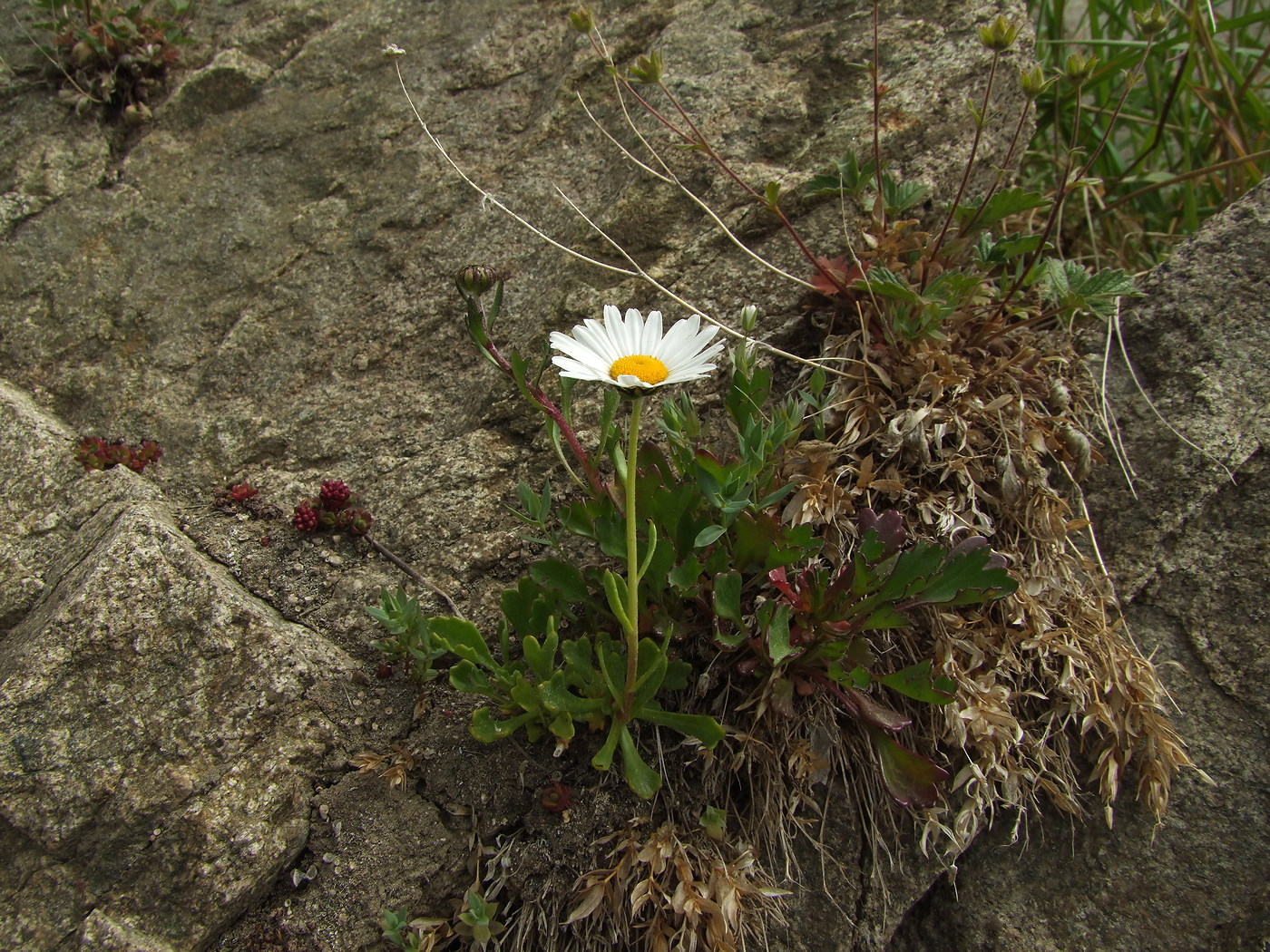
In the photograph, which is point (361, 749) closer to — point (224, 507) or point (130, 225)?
point (224, 507)

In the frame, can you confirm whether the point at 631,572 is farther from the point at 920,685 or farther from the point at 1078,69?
the point at 1078,69

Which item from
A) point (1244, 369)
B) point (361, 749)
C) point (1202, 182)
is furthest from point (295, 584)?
point (1202, 182)

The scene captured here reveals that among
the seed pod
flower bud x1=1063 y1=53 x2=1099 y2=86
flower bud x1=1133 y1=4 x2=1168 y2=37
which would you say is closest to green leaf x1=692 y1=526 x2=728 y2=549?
the seed pod

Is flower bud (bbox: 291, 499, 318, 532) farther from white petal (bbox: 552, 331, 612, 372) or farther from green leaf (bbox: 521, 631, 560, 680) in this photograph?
white petal (bbox: 552, 331, 612, 372)

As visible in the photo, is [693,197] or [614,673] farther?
[693,197]

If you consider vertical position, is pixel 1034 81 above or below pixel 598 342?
Answer: above

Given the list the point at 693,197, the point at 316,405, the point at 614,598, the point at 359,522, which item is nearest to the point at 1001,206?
the point at 693,197

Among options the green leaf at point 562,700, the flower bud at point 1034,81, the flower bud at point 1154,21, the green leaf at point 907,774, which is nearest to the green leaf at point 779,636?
the green leaf at point 907,774
